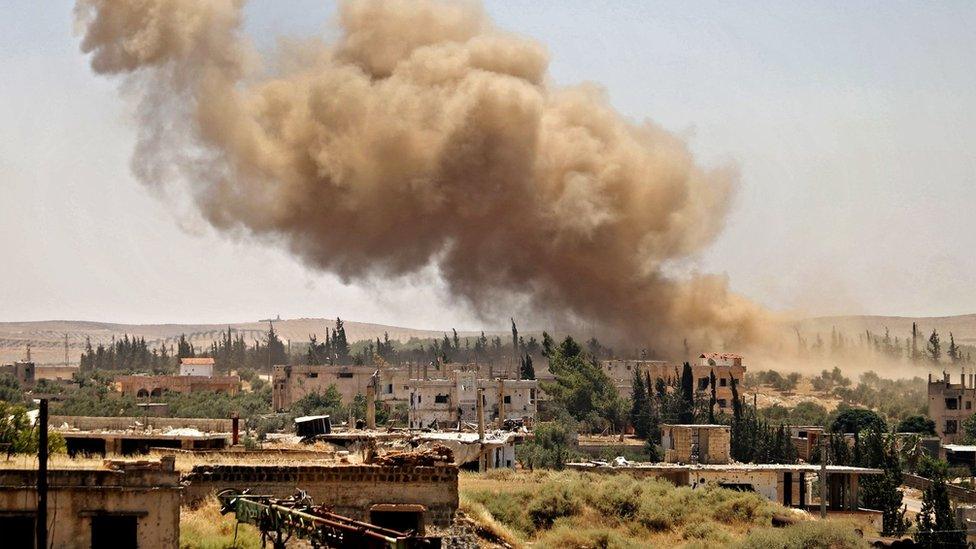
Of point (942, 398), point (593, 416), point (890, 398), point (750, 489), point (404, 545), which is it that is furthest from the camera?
point (890, 398)

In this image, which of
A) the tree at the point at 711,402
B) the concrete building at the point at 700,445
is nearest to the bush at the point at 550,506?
→ the concrete building at the point at 700,445

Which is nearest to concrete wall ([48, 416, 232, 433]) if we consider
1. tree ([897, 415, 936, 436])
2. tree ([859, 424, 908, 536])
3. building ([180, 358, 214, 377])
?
tree ([859, 424, 908, 536])

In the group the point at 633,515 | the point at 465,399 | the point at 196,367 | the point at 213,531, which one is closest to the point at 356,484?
the point at 213,531

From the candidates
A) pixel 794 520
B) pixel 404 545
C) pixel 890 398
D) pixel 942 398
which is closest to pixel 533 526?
pixel 794 520

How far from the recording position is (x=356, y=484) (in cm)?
2202

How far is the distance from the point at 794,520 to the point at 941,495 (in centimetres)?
907

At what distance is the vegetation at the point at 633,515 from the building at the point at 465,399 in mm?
28016

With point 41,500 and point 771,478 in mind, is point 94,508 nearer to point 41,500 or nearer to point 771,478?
point 41,500

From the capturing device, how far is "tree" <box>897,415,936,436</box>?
73.4 m

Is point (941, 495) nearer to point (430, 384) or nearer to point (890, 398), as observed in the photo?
point (430, 384)

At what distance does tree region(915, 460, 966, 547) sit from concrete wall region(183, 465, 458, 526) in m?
18.4

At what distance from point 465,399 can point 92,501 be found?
5296 cm

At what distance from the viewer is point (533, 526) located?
3247cm

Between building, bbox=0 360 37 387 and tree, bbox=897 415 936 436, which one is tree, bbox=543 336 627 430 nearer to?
tree, bbox=897 415 936 436
